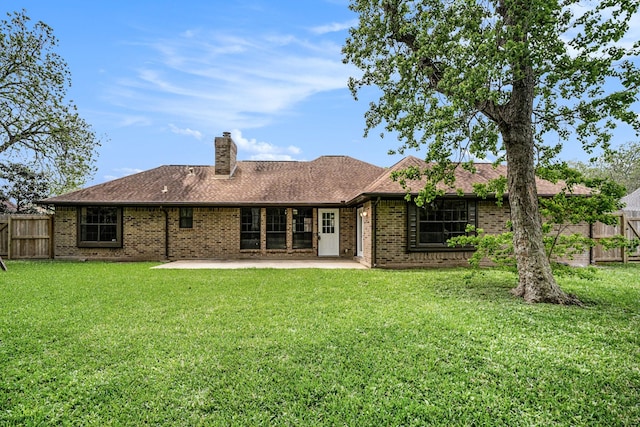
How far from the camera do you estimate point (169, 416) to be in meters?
3.06

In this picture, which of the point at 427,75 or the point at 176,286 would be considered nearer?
the point at 427,75

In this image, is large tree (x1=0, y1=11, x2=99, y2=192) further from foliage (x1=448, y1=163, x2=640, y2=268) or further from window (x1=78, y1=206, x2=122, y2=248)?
foliage (x1=448, y1=163, x2=640, y2=268)

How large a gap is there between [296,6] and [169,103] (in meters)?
8.20

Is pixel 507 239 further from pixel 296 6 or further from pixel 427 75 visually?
pixel 296 6

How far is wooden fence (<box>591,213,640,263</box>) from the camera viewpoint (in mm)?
13570

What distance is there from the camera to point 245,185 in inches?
635

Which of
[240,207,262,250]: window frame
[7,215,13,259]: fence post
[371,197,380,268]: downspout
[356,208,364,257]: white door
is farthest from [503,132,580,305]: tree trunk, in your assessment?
[7,215,13,259]: fence post

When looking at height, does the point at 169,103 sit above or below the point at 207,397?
above

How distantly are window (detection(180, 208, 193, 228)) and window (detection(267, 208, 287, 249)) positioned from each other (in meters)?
3.23

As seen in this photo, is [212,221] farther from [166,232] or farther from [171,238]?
[166,232]

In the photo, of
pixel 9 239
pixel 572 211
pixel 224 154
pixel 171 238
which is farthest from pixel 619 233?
pixel 9 239

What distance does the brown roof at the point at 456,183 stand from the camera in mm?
11690

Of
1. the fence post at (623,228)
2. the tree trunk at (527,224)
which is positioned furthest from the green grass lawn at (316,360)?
the fence post at (623,228)

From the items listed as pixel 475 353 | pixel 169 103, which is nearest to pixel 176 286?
pixel 475 353
